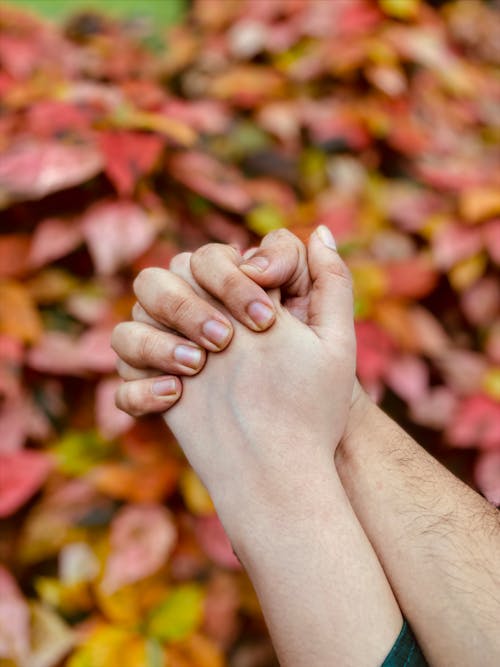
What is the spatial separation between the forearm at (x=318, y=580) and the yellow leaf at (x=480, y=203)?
35.7 inches

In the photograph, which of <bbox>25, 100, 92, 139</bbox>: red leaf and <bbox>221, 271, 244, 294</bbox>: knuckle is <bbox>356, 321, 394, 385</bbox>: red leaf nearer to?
<bbox>221, 271, 244, 294</bbox>: knuckle

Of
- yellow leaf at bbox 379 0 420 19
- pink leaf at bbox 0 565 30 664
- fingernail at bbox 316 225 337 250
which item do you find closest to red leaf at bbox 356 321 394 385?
fingernail at bbox 316 225 337 250

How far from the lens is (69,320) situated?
142 cm

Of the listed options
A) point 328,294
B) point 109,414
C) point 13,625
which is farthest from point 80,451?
point 328,294

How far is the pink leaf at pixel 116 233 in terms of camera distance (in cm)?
134

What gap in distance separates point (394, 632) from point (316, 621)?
9cm

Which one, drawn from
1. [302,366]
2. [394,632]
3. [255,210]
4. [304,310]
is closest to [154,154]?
[255,210]

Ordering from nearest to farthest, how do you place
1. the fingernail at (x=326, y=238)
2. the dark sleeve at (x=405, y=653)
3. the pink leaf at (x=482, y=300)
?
the dark sleeve at (x=405, y=653)
the fingernail at (x=326, y=238)
the pink leaf at (x=482, y=300)

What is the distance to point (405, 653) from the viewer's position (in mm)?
763

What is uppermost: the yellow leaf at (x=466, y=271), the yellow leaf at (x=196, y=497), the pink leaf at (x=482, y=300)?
the yellow leaf at (x=466, y=271)

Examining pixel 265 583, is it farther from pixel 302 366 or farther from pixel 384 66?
pixel 384 66

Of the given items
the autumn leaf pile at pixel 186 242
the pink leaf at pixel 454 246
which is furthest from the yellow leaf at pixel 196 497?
the pink leaf at pixel 454 246

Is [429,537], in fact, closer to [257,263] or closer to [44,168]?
[257,263]

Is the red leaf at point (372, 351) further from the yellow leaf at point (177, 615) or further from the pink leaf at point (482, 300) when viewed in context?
the yellow leaf at point (177, 615)
